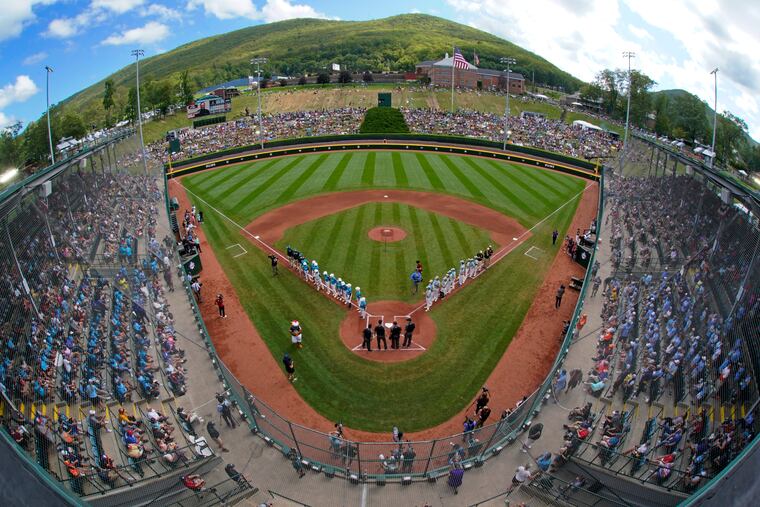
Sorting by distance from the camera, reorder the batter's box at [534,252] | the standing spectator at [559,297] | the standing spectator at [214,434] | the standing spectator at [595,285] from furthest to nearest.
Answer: the batter's box at [534,252] → the standing spectator at [595,285] → the standing spectator at [559,297] → the standing spectator at [214,434]

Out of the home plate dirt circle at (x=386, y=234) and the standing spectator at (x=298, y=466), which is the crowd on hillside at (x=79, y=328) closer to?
the standing spectator at (x=298, y=466)

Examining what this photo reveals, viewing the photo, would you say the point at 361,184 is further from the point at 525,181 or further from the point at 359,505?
the point at 359,505

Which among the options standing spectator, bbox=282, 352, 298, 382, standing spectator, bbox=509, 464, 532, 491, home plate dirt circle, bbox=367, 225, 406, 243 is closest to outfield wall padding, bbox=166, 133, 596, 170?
home plate dirt circle, bbox=367, 225, 406, 243

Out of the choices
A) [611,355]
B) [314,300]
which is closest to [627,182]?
[611,355]

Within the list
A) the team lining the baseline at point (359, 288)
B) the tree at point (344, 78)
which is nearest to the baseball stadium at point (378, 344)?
the team lining the baseline at point (359, 288)

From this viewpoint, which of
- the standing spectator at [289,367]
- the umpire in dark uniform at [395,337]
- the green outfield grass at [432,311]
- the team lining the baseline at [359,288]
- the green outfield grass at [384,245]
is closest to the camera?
the green outfield grass at [432,311]
